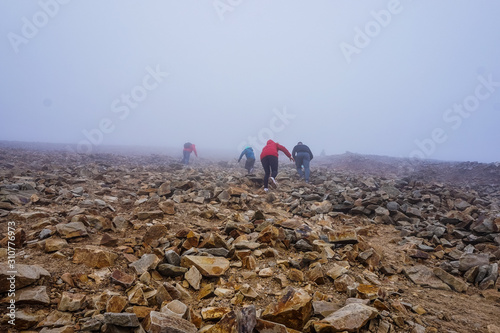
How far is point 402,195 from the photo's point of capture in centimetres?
789

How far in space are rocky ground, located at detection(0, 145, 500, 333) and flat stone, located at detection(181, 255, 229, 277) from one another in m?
0.02

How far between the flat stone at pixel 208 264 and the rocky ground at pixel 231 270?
2cm

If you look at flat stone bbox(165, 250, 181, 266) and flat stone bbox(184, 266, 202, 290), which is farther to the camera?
flat stone bbox(165, 250, 181, 266)

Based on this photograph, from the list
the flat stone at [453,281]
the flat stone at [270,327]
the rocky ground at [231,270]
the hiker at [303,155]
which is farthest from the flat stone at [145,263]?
the hiker at [303,155]

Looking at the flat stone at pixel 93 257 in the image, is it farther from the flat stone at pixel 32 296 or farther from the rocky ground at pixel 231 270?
the flat stone at pixel 32 296

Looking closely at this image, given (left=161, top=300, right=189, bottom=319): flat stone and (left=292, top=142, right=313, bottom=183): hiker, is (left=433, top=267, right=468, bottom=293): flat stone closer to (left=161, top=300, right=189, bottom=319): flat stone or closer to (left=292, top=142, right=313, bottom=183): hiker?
(left=161, top=300, right=189, bottom=319): flat stone

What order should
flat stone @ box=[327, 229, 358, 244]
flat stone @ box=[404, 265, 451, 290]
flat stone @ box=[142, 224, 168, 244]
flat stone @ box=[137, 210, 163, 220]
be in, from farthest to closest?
flat stone @ box=[137, 210, 163, 220] < flat stone @ box=[327, 229, 358, 244] < flat stone @ box=[142, 224, 168, 244] < flat stone @ box=[404, 265, 451, 290]

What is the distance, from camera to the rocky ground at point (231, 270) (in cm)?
213

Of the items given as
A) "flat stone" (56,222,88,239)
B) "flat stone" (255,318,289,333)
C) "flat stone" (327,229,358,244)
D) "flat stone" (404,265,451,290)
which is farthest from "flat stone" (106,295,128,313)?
"flat stone" (404,265,451,290)

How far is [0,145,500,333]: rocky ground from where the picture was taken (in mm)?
2133

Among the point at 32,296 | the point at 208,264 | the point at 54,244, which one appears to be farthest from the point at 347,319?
the point at 54,244

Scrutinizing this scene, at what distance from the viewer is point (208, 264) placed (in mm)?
3074

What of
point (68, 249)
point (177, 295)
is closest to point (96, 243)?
point (68, 249)

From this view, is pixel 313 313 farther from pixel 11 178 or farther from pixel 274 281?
pixel 11 178
